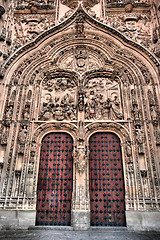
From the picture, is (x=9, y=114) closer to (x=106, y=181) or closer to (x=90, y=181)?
(x=90, y=181)

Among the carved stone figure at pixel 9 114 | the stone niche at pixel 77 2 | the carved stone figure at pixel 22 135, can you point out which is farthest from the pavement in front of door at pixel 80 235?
the stone niche at pixel 77 2

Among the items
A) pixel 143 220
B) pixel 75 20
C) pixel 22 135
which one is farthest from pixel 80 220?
pixel 75 20

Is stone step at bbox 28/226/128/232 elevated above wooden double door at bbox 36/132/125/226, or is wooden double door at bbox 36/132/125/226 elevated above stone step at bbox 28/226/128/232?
wooden double door at bbox 36/132/125/226

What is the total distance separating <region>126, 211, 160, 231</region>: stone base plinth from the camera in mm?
6845

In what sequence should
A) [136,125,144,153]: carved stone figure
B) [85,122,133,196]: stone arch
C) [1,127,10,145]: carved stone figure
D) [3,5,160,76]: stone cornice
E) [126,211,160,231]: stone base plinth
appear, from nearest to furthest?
[126,211,160,231]: stone base plinth < [136,125,144,153]: carved stone figure < [1,127,10,145]: carved stone figure < [85,122,133,196]: stone arch < [3,5,160,76]: stone cornice

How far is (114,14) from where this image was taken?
36.8 ft

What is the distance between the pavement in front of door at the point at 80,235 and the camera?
19.0 ft

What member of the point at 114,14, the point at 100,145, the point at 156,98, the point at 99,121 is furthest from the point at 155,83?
the point at 114,14

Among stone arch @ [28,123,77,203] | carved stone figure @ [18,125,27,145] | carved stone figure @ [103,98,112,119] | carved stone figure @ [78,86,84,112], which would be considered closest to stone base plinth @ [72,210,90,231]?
stone arch @ [28,123,77,203]

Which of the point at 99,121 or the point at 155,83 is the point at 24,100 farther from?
the point at 155,83

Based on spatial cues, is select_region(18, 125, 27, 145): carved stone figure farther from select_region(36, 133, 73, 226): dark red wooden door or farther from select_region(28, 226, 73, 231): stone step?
select_region(28, 226, 73, 231): stone step

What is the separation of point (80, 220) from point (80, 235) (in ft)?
2.86

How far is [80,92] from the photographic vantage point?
9219 millimetres

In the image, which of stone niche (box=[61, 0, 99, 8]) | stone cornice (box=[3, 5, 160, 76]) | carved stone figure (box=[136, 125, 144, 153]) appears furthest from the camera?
stone niche (box=[61, 0, 99, 8])
